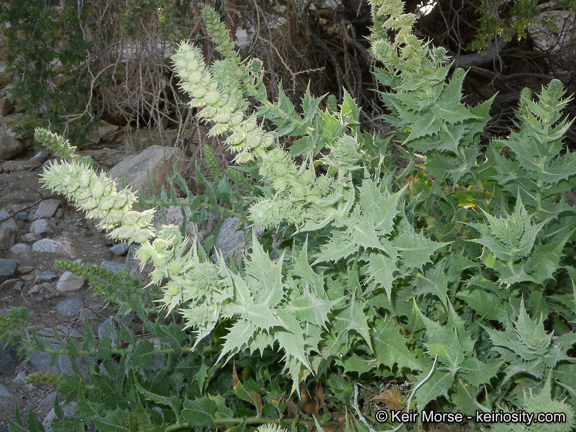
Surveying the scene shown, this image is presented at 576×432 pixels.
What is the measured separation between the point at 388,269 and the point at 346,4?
3022mm

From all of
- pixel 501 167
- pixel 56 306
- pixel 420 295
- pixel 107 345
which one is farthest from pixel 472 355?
pixel 56 306

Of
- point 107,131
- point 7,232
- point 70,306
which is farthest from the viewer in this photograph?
point 107,131

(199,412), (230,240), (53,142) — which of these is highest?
(53,142)

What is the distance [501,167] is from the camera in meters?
1.22

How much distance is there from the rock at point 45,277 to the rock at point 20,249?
28cm

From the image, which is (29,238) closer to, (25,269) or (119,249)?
(25,269)

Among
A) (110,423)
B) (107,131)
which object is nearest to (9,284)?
(110,423)

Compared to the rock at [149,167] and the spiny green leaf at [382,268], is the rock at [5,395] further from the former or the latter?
the spiny green leaf at [382,268]

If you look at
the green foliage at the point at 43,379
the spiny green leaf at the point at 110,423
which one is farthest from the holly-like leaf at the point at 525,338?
the green foliage at the point at 43,379

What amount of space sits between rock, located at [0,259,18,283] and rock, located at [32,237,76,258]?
21 cm

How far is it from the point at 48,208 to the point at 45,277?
0.78m

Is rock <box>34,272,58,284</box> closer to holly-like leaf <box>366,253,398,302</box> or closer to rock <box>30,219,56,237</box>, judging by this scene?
rock <box>30,219,56,237</box>

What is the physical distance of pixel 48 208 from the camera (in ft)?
11.6

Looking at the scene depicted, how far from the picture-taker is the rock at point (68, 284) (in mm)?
2848
